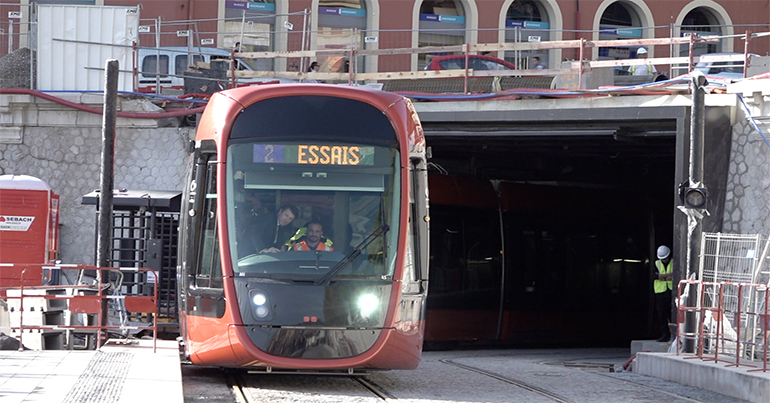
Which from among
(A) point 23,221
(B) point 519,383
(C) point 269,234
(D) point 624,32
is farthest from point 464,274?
(D) point 624,32

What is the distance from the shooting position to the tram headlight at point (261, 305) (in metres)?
10.4

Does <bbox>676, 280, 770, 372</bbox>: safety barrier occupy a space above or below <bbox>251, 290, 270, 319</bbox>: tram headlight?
below

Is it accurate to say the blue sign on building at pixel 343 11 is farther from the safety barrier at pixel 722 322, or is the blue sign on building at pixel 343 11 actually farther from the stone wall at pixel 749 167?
the safety barrier at pixel 722 322

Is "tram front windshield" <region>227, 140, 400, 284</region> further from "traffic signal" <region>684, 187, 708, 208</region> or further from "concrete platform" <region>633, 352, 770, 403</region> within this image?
"traffic signal" <region>684, 187, 708, 208</region>

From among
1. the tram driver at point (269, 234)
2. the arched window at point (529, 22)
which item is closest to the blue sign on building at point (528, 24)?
the arched window at point (529, 22)

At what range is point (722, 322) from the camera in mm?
13266

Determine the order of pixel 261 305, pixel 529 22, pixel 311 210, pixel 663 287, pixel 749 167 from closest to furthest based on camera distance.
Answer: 1. pixel 261 305
2. pixel 311 210
3. pixel 749 167
4. pixel 663 287
5. pixel 529 22

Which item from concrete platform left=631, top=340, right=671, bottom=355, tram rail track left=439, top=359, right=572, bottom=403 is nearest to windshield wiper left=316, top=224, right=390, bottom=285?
tram rail track left=439, top=359, right=572, bottom=403

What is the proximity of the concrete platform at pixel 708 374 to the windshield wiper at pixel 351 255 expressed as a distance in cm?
403

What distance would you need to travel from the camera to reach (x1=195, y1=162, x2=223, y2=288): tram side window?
10.6 metres

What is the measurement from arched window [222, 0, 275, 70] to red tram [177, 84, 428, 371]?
55.2 feet

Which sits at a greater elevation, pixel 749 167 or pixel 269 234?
pixel 749 167

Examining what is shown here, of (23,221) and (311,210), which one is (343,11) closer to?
(23,221)

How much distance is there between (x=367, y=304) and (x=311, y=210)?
104cm
